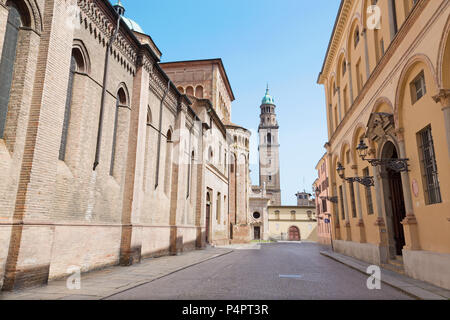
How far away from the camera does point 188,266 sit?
12.7 metres

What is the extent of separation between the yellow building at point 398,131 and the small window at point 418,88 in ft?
0.11

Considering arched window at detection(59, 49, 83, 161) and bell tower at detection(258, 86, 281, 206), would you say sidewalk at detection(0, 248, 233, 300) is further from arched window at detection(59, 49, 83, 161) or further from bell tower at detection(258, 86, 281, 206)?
bell tower at detection(258, 86, 281, 206)

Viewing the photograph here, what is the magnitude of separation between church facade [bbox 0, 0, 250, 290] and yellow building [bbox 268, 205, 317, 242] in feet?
127

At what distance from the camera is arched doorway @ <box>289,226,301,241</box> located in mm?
56956

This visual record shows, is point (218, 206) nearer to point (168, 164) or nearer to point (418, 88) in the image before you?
point (168, 164)

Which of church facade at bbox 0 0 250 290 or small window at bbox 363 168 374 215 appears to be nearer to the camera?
church facade at bbox 0 0 250 290

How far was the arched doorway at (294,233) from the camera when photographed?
56956mm

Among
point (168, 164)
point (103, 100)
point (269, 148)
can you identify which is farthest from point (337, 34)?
point (269, 148)

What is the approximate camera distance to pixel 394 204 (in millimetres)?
12422

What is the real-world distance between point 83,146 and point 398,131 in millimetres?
10035

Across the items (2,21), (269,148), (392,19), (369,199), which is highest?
(269,148)

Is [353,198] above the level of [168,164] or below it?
below

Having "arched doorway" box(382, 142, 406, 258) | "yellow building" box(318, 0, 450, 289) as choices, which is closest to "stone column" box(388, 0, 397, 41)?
"yellow building" box(318, 0, 450, 289)
